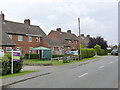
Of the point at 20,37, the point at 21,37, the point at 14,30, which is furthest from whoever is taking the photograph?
the point at 21,37

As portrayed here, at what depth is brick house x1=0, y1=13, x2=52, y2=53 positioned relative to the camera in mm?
31031

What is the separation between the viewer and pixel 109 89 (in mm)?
7762

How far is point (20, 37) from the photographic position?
36969 mm

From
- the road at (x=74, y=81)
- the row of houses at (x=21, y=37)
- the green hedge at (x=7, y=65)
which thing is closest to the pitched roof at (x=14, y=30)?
the row of houses at (x=21, y=37)

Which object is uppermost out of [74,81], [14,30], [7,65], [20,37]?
[14,30]

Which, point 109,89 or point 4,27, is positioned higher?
point 4,27

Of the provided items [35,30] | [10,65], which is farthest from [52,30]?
[10,65]

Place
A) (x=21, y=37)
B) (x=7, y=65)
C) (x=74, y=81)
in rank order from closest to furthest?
(x=74, y=81) < (x=7, y=65) < (x=21, y=37)

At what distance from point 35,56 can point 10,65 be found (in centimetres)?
2028

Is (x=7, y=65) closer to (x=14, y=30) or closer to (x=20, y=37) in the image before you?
(x=14, y=30)

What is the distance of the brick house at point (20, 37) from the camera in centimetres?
3103

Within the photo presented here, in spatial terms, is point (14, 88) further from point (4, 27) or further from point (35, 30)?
point (35, 30)

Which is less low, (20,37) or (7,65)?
(20,37)

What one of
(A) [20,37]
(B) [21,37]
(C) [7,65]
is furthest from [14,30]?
(C) [7,65]
